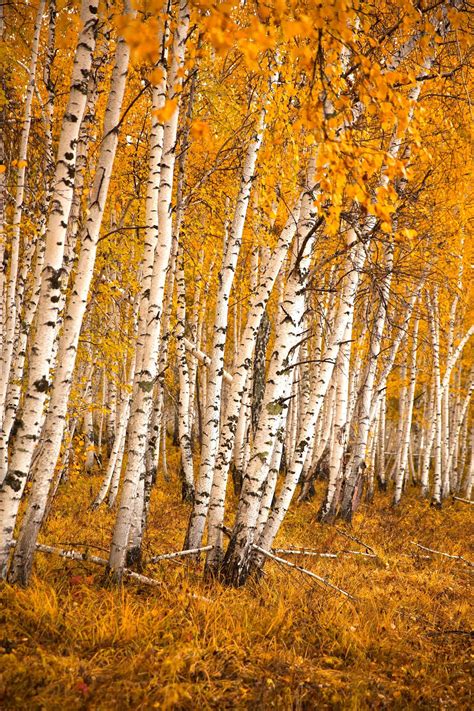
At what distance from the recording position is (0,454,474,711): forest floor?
9.16 ft

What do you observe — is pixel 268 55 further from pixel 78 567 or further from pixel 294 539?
pixel 294 539

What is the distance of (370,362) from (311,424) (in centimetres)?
353

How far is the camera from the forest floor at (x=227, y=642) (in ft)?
9.16

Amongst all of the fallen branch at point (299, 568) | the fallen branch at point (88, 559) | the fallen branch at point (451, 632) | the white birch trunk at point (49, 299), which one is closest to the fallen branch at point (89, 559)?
the fallen branch at point (88, 559)

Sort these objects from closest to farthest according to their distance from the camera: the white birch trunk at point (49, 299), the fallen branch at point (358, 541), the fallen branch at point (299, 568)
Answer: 1. the white birch trunk at point (49, 299)
2. the fallen branch at point (299, 568)
3. the fallen branch at point (358, 541)

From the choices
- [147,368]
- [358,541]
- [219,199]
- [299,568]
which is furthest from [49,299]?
[358,541]


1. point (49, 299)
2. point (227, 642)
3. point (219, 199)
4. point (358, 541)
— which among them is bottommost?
point (227, 642)

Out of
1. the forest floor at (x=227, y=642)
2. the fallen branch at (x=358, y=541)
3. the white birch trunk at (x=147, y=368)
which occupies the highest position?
the white birch trunk at (x=147, y=368)

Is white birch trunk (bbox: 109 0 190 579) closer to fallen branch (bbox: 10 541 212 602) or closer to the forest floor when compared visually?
fallen branch (bbox: 10 541 212 602)

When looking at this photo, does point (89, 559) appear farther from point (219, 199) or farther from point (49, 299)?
point (219, 199)

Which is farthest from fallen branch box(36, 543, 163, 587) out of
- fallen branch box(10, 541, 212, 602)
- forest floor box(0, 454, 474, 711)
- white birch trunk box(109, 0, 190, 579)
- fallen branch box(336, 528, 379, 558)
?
fallen branch box(336, 528, 379, 558)

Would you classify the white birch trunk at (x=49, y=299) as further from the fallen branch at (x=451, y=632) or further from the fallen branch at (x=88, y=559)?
the fallen branch at (x=451, y=632)

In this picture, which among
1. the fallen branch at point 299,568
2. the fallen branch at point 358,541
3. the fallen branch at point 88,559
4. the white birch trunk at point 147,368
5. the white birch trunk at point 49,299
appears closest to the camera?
the white birch trunk at point 49,299

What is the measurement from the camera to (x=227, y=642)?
3506 mm
